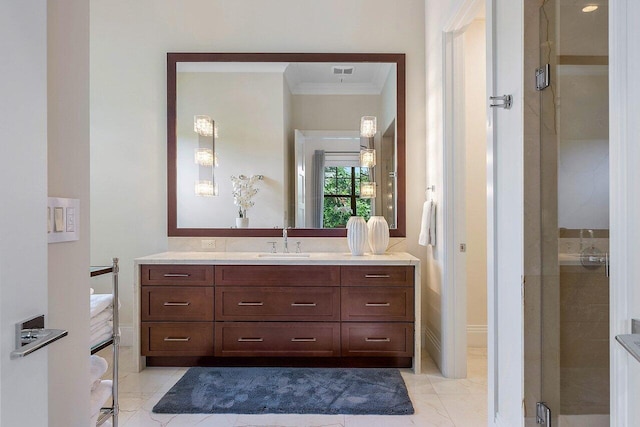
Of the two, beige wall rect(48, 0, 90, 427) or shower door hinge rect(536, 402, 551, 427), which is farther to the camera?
shower door hinge rect(536, 402, 551, 427)

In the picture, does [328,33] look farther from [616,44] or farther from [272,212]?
[616,44]

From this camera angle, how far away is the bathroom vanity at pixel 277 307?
272 cm

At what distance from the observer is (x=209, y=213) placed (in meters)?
3.27

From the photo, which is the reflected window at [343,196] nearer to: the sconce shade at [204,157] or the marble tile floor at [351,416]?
the sconce shade at [204,157]

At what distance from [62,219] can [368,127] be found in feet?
8.53

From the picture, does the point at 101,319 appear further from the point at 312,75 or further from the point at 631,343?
the point at 312,75

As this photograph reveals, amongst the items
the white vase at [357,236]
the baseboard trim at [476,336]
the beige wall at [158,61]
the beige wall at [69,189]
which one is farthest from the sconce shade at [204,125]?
the baseboard trim at [476,336]

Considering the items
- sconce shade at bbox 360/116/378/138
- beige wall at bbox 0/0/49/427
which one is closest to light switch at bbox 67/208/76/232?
beige wall at bbox 0/0/49/427

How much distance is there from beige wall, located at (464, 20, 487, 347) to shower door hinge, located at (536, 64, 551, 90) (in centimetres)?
185

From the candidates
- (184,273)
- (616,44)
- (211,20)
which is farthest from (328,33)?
(616,44)

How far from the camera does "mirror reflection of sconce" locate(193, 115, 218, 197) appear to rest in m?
3.25

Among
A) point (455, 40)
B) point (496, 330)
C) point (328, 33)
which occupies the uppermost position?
point (328, 33)

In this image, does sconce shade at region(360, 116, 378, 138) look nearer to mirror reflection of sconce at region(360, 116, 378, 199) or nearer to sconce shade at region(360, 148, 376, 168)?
mirror reflection of sconce at region(360, 116, 378, 199)

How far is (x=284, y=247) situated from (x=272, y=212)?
0.32 m
